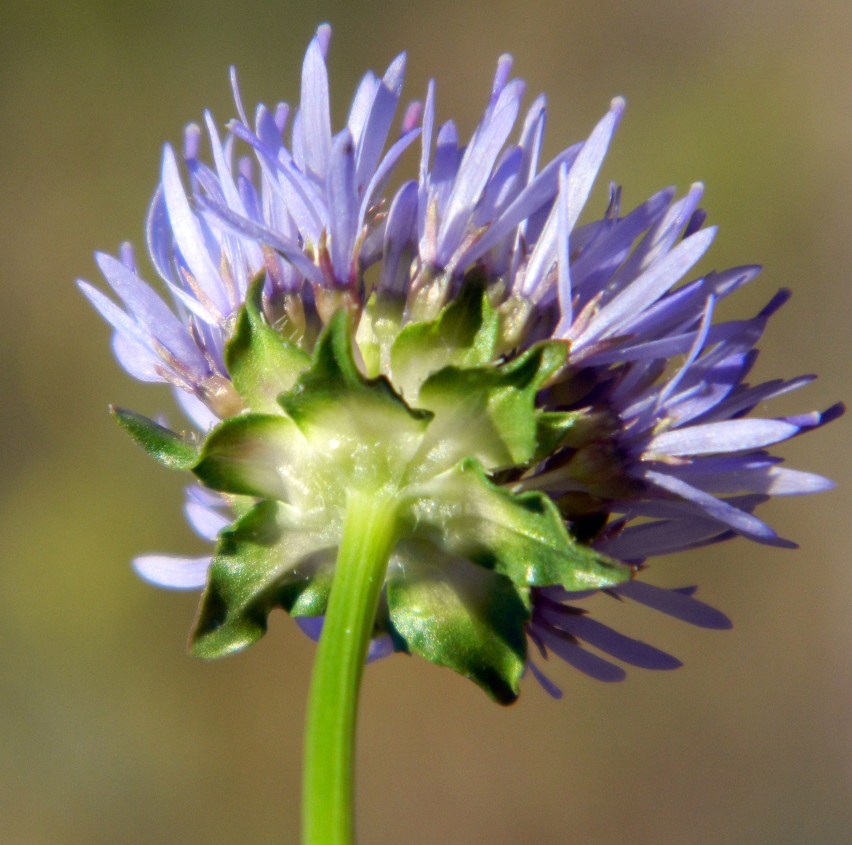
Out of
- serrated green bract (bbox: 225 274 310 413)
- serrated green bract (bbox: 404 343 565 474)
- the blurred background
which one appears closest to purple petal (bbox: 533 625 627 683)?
serrated green bract (bbox: 404 343 565 474)

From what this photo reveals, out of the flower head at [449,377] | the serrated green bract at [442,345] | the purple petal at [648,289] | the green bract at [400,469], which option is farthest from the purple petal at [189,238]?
the purple petal at [648,289]

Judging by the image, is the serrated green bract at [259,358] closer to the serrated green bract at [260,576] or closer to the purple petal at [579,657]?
the serrated green bract at [260,576]

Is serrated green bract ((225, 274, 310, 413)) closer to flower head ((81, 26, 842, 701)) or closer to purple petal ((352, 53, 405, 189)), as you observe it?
flower head ((81, 26, 842, 701))

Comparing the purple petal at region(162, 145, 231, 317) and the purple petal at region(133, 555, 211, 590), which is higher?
the purple petal at region(162, 145, 231, 317)

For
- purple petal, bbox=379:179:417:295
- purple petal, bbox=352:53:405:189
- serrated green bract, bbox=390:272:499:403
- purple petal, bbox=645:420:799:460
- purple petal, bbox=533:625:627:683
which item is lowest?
purple petal, bbox=533:625:627:683

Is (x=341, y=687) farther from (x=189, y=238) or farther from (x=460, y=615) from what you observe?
(x=189, y=238)

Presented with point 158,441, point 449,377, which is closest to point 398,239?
point 449,377
